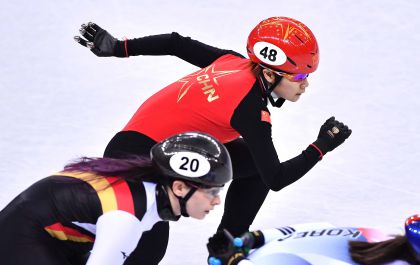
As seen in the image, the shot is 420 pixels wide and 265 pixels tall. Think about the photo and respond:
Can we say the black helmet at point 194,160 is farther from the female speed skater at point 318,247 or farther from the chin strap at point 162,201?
the female speed skater at point 318,247

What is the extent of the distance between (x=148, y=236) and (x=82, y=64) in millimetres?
3550

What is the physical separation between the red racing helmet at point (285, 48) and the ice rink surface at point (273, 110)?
121 cm

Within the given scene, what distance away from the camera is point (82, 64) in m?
7.14

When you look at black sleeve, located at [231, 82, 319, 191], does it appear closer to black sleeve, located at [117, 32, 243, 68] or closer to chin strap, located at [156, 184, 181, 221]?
black sleeve, located at [117, 32, 243, 68]

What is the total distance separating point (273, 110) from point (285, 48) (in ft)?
7.65

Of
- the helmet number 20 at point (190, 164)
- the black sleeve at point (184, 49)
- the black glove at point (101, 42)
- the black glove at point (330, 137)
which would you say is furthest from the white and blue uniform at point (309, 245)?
the black glove at point (101, 42)

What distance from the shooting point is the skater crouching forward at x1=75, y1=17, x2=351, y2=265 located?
412 cm

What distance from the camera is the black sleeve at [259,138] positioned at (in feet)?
13.4

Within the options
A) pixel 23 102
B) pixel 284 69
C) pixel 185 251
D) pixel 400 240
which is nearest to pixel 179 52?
pixel 284 69

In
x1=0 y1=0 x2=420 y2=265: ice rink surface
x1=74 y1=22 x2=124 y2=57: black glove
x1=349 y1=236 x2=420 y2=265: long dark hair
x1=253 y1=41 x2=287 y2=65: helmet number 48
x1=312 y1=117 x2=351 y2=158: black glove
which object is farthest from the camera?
x1=0 y1=0 x2=420 y2=265: ice rink surface

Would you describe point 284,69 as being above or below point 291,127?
above

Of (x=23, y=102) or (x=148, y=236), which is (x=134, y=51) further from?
(x=23, y=102)

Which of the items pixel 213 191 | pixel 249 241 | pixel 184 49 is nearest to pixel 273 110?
pixel 184 49

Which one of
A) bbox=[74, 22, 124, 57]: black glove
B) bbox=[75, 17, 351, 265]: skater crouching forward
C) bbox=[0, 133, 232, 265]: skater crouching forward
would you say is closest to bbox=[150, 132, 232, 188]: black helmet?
bbox=[0, 133, 232, 265]: skater crouching forward
